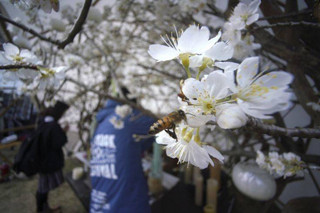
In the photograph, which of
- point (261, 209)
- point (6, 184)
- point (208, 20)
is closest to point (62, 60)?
point (208, 20)

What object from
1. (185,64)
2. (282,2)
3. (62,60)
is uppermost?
(62,60)

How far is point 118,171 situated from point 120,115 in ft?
1.72

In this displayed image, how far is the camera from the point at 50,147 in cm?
163

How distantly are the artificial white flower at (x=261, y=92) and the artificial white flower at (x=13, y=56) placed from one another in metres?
0.55

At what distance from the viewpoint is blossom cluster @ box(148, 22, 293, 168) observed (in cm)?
23

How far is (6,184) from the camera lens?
19.7 inches

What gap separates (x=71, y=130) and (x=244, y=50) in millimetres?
3934

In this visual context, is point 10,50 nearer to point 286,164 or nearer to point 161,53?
point 161,53

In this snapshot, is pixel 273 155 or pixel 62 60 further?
pixel 62 60

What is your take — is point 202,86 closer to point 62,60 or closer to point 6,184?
point 6,184

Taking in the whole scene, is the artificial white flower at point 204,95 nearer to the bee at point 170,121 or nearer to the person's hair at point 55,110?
the bee at point 170,121

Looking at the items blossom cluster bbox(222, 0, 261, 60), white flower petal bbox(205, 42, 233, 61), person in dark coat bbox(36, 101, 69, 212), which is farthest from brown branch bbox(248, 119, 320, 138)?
person in dark coat bbox(36, 101, 69, 212)

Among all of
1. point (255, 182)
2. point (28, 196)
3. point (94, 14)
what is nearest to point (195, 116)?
point (28, 196)

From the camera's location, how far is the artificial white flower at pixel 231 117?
0.22 metres
